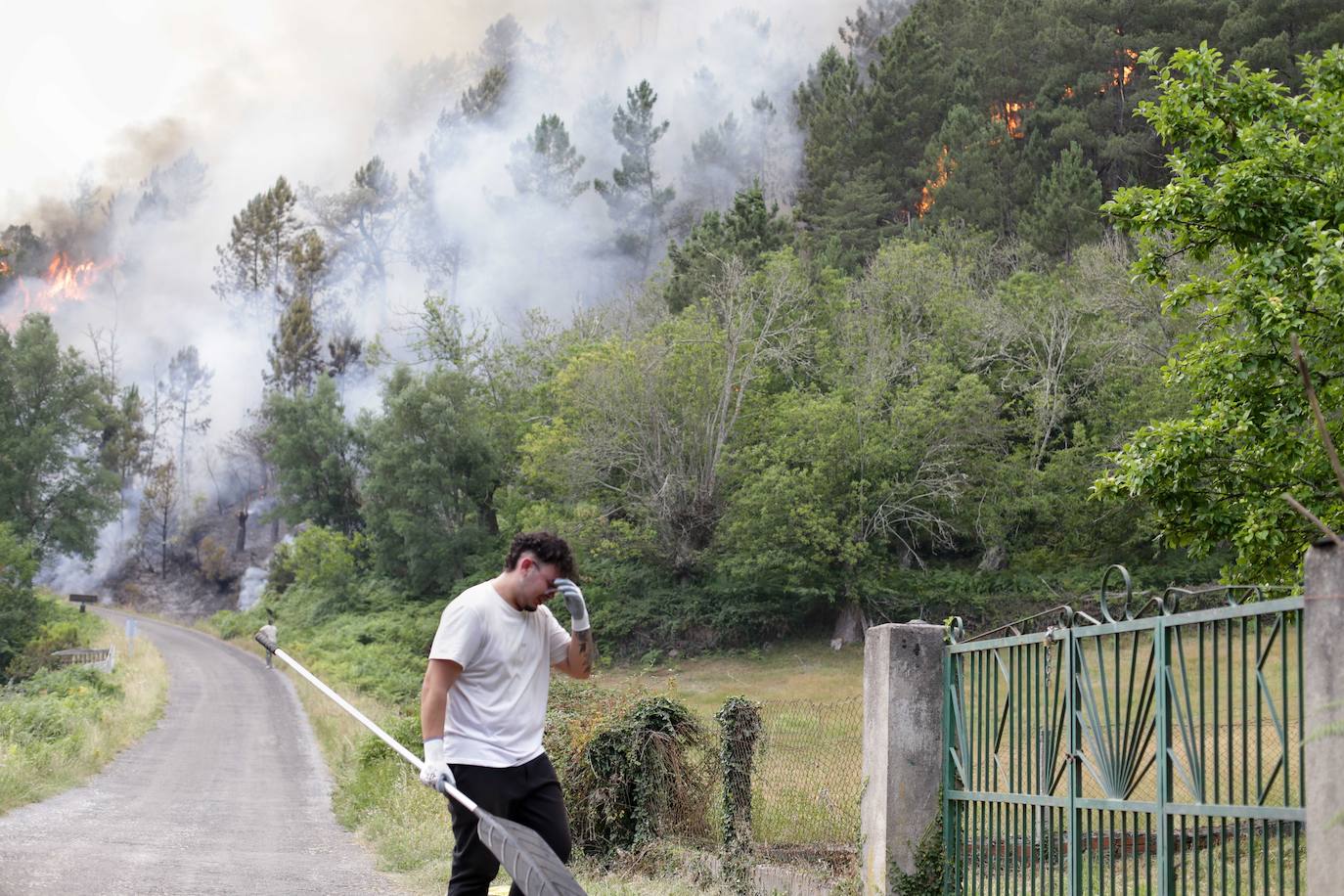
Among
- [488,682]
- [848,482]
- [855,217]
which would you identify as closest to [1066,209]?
[855,217]

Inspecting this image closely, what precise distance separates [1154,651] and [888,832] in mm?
2529

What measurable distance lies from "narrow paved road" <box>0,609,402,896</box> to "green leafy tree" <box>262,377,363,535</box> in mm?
39965

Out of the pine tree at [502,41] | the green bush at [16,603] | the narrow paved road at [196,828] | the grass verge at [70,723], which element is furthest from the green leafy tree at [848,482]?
the pine tree at [502,41]

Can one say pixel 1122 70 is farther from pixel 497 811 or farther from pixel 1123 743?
pixel 497 811

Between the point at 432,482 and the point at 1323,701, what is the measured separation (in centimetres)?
5284

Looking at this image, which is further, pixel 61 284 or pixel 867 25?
pixel 61 284

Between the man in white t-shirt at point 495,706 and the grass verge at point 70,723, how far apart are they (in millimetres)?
10123

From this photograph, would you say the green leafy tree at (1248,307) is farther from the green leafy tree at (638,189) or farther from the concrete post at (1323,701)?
the green leafy tree at (638,189)

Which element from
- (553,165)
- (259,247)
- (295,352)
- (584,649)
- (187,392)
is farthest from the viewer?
(259,247)

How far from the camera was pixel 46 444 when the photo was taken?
223ft

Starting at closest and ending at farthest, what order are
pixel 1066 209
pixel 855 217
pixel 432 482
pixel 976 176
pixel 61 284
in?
1. pixel 1066 209
2. pixel 432 482
3. pixel 976 176
4. pixel 855 217
5. pixel 61 284

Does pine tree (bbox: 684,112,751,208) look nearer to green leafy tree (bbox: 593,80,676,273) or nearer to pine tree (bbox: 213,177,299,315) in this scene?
green leafy tree (bbox: 593,80,676,273)

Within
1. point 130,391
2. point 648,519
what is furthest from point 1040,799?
Answer: point 130,391

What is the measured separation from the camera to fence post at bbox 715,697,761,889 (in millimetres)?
9539
